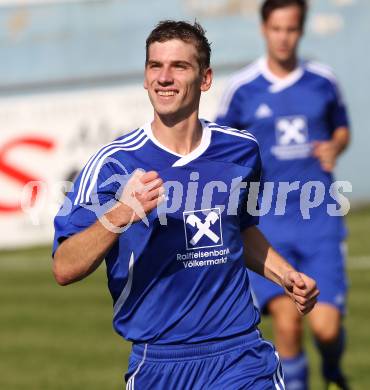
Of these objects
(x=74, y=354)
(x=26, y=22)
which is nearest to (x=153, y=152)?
(x=74, y=354)

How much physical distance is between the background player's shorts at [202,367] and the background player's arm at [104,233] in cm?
61

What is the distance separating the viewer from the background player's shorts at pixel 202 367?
5.71 metres

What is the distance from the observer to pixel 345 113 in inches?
371

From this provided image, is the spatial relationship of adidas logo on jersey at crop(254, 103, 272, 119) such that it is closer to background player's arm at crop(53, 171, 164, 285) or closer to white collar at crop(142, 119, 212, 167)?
white collar at crop(142, 119, 212, 167)

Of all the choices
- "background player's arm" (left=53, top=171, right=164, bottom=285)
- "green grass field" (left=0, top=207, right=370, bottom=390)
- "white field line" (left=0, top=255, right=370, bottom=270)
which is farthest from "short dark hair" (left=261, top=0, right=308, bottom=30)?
"white field line" (left=0, top=255, right=370, bottom=270)

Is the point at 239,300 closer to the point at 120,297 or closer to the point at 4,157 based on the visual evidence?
the point at 120,297

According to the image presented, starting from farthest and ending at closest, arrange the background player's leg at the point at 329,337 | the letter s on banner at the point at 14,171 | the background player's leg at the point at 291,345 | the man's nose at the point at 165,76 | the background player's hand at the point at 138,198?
the letter s on banner at the point at 14,171, the background player's leg at the point at 329,337, the background player's leg at the point at 291,345, the man's nose at the point at 165,76, the background player's hand at the point at 138,198

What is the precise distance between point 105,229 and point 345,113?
4451 millimetres

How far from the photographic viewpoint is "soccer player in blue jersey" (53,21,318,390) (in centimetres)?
569

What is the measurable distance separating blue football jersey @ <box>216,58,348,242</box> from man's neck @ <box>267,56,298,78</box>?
4 cm

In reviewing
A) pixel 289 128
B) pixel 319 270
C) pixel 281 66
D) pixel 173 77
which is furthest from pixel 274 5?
pixel 173 77

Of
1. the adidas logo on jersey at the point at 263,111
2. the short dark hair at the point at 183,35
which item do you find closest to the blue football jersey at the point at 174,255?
the short dark hair at the point at 183,35

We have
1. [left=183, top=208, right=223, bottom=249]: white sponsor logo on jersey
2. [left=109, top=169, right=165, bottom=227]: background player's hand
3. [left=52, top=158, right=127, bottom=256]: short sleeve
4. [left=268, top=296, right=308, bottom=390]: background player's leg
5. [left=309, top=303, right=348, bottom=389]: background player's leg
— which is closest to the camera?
[left=109, top=169, right=165, bottom=227]: background player's hand

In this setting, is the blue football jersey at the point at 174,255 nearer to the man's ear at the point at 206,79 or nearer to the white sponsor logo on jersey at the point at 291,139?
the man's ear at the point at 206,79
